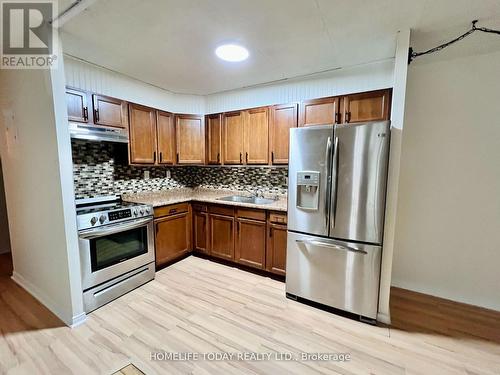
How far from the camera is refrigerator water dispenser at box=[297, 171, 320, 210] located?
7.18ft

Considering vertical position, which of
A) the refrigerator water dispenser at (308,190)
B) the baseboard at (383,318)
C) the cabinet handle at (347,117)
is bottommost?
the baseboard at (383,318)

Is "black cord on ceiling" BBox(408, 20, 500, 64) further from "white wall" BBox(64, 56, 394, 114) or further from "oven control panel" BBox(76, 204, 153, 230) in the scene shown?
"oven control panel" BBox(76, 204, 153, 230)

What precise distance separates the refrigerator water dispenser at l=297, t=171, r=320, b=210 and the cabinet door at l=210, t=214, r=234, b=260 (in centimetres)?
113

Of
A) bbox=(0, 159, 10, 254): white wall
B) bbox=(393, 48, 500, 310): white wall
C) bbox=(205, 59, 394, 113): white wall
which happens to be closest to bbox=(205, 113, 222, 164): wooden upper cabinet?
bbox=(205, 59, 394, 113): white wall

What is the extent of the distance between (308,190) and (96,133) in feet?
7.42

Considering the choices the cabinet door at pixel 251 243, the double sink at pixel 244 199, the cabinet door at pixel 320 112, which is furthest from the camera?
the double sink at pixel 244 199

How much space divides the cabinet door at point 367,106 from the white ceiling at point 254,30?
0.39m

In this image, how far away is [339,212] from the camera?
2.10 meters

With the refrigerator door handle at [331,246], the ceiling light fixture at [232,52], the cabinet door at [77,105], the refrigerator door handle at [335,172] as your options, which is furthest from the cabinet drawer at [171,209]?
the refrigerator door handle at [335,172]

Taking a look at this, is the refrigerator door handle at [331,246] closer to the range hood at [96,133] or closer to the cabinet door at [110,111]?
the range hood at [96,133]

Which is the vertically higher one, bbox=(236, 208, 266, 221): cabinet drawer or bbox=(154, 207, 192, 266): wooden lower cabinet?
bbox=(236, 208, 266, 221): cabinet drawer

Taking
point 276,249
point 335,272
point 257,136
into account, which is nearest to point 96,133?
point 257,136

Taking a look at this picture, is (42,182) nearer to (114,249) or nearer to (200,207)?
(114,249)

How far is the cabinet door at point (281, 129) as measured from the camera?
2877mm
